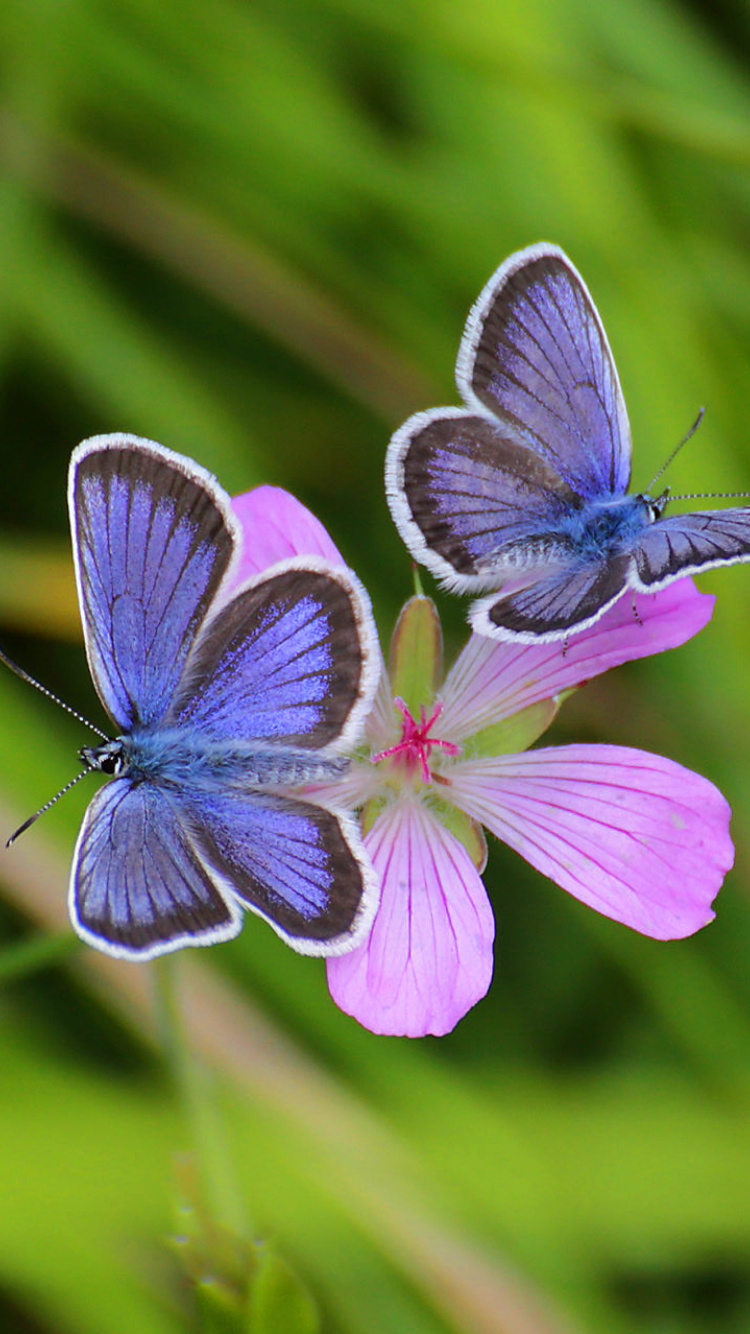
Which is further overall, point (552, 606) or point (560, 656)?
point (560, 656)

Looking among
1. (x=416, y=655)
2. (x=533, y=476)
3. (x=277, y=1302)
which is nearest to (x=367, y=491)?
(x=416, y=655)

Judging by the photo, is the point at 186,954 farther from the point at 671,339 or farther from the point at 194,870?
the point at 671,339

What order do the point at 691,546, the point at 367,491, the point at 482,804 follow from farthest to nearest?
the point at 367,491 < the point at 482,804 < the point at 691,546

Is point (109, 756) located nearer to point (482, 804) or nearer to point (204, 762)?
point (204, 762)

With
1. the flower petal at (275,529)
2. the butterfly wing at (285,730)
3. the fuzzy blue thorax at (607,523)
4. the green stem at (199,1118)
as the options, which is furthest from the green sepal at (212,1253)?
the fuzzy blue thorax at (607,523)

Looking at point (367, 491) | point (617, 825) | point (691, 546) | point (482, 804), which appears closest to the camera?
point (691, 546)

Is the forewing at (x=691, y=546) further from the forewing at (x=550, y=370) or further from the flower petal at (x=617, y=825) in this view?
the flower petal at (x=617, y=825)
